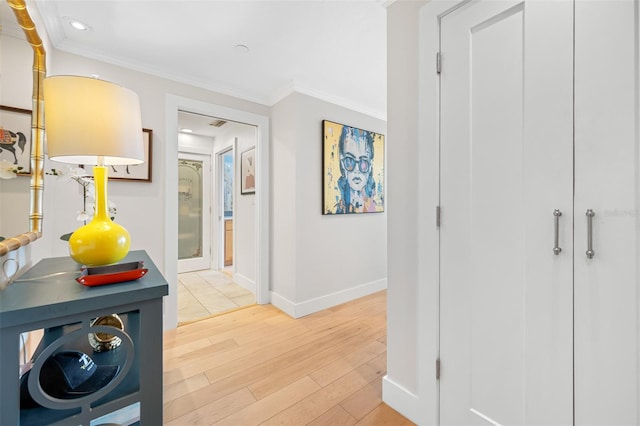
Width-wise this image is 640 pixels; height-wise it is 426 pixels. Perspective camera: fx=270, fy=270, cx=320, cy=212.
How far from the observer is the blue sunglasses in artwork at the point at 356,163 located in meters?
3.20

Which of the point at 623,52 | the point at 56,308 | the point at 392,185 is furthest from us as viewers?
the point at 392,185

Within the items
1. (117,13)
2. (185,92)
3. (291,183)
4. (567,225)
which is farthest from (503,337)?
(185,92)

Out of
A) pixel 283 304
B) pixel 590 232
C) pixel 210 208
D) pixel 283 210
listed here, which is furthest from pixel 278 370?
pixel 210 208

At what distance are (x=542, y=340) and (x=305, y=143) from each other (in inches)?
Answer: 94.8

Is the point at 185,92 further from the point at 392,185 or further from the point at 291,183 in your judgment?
the point at 392,185

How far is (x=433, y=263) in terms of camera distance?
4.38 feet

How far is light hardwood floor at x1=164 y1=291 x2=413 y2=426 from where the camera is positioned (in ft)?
4.94

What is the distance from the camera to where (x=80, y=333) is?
0.76m

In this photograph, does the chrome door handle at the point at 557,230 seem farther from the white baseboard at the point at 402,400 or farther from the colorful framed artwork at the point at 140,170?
the colorful framed artwork at the point at 140,170

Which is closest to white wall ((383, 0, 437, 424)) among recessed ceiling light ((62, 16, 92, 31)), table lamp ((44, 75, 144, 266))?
table lamp ((44, 75, 144, 266))

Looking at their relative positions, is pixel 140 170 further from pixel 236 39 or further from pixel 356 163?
pixel 356 163

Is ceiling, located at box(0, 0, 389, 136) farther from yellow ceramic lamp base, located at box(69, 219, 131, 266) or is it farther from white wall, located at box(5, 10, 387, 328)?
yellow ceramic lamp base, located at box(69, 219, 131, 266)

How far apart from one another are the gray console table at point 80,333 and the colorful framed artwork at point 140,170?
5.07 feet

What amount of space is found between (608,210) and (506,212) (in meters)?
0.29
